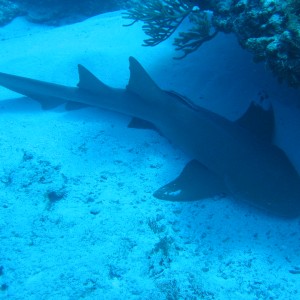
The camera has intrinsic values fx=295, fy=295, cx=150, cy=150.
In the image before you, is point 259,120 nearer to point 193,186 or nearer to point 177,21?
point 193,186

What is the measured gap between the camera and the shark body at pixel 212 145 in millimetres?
3344

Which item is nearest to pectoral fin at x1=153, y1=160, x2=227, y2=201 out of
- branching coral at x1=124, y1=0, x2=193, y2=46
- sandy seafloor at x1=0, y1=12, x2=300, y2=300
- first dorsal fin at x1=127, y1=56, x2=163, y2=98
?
sandy seafloor at x1=0, y1=12, x2=300, y2=300

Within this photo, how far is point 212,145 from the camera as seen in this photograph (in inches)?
151

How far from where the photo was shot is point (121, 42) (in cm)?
650

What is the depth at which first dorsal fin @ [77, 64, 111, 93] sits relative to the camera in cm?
503

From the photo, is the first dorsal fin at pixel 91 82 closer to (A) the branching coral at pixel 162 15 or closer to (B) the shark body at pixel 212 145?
(B) the shark body at pixel 212 145

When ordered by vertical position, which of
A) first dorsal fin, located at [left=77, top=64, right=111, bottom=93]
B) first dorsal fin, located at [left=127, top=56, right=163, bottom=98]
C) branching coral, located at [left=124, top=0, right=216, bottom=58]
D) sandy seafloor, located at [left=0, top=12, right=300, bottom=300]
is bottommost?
sandy seafloor, located at [left=0, top=12, right=300, bottom=300]

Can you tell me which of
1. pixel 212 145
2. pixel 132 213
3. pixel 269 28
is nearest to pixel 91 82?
pixel 212 145

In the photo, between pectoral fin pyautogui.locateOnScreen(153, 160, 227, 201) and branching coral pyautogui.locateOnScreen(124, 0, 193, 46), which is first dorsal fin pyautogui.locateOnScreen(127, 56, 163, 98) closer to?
branching coral pyautogui.locateOnScreen(124, 0, 193, 46)

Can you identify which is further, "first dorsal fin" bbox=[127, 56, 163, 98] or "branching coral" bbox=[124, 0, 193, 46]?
"branching coral" bbox=[124, 0, 193, 46]

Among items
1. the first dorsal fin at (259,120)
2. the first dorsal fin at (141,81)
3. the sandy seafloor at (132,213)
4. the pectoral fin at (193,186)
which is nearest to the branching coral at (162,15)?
the sandy seafloor at (132,213)

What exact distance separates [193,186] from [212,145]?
0.60 metres

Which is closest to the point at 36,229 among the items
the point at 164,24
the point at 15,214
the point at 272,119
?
the point at 15,214

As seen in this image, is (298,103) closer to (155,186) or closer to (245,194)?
(245,194)
